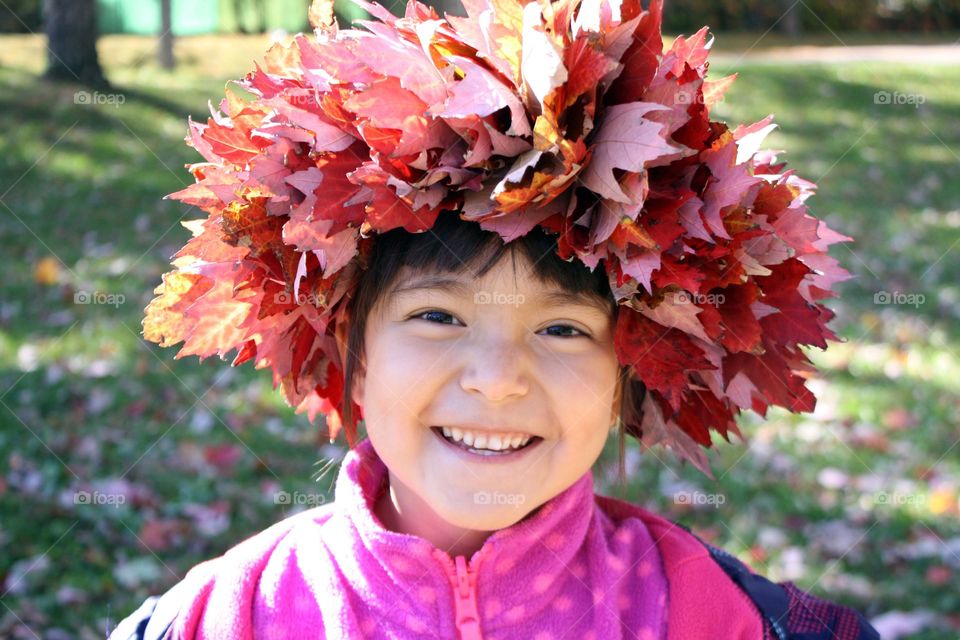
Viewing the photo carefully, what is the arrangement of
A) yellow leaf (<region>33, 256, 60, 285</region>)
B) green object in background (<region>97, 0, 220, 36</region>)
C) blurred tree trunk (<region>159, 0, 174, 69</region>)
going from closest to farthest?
yellow leaf (<region>33, 256, 60, 285</region>) → blurred tree trunk (<region>159, 0, 174, 69</region>) → green object in background (<region>97, 0, 220, 36</region>)

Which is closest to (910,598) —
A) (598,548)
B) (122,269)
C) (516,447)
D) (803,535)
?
(803,535)

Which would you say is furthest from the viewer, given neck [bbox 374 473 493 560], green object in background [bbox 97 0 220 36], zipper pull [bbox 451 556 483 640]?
green object in background [bbox 97 0 220 36]

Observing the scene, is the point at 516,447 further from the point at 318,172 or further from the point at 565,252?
the point at 318,172

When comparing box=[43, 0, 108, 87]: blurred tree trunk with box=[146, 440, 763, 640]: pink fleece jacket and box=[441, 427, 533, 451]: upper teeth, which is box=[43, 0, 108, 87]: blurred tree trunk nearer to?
box=[146, 440, 763, 640]: pink fleece jacket
